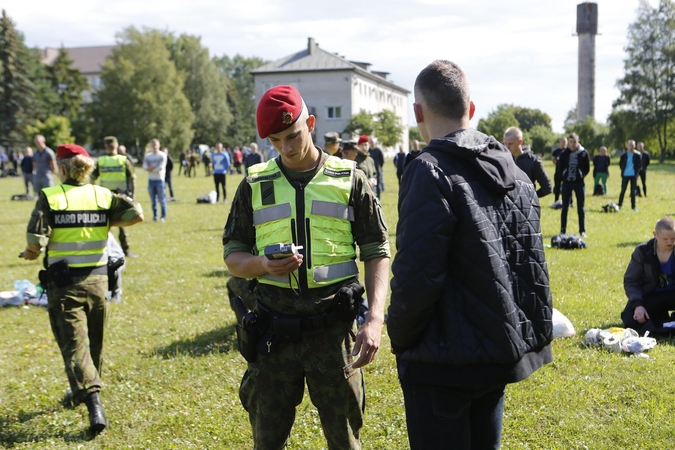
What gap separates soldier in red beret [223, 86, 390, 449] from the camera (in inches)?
116

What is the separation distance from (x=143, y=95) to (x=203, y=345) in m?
66.6

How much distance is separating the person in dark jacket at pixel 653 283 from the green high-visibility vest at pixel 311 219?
4.74 metres

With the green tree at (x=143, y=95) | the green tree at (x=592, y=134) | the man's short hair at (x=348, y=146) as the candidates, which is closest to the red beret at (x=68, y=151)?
the man's short hair at (x=348, y=146)

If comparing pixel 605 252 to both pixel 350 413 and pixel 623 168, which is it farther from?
pixel 350 413

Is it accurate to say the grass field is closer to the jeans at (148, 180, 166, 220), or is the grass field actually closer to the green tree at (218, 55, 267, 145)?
the jeans at (148, 180, 166, 220)

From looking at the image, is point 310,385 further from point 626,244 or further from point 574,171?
point 574,171

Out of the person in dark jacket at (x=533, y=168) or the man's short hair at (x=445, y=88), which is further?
the person in dark jacket at (x=533, y=168)

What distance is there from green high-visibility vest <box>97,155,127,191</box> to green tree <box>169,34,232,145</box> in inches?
2743

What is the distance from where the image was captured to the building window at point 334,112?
78500 mm

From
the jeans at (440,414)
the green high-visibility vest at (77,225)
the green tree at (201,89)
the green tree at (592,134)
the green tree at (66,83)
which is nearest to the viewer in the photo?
the jeans at (440,414)

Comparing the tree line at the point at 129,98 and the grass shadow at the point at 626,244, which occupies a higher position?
the tree line at the point at 129,98

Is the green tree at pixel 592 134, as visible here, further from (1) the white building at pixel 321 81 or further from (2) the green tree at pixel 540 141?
(1) the white building at pixel 321 81

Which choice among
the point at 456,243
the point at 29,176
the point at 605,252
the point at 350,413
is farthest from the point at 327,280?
the point at 29,176

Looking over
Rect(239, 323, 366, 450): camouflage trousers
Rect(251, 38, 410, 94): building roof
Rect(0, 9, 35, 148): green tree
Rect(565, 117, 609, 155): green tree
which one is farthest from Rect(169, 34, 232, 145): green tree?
Rect(239, 323, 366, 450): camouflage trousers
